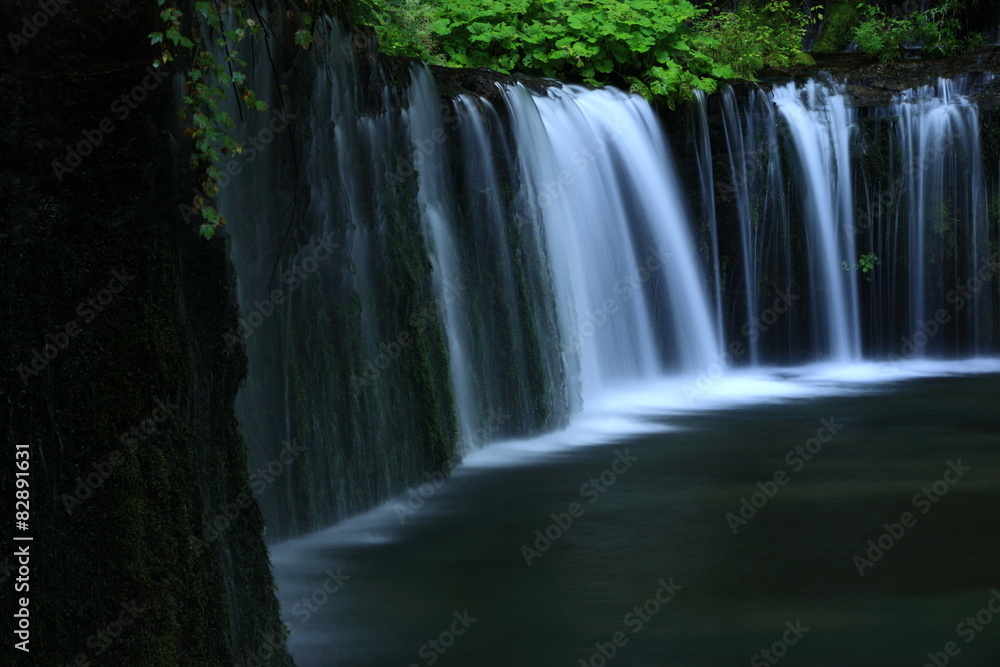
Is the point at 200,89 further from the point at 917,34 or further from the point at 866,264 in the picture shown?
the point at 917,34

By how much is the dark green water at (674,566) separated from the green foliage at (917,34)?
8565 millimetres

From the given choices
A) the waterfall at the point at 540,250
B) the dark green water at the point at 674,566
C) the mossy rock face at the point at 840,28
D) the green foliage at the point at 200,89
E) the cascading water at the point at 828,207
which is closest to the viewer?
the green foliage at the point at 200,89

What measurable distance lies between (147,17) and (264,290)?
257cm

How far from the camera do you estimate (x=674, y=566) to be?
645 centimetres

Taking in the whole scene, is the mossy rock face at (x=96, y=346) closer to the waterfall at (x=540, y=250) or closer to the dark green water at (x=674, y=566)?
the waterfall at (x=540, y=250)

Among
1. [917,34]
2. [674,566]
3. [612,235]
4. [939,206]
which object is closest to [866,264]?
[939,206]

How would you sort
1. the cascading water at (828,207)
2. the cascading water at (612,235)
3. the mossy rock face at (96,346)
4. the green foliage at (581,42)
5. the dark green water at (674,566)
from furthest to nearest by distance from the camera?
the cascading water at (828,207) → the green foliage at (581,42) → the cascading water at (612,235) → the dark green water at (674,566) → the mossy rock face at (96,346)

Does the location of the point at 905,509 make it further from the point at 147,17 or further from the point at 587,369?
the point at 147,17

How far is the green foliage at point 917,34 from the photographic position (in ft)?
54.4

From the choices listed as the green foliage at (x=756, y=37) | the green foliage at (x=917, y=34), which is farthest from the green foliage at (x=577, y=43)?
the green foliage at (x=917, y=34)

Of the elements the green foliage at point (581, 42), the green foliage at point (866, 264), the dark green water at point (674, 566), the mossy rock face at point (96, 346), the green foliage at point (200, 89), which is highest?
the green foliage at point (581, 42)

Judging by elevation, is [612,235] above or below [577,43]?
below

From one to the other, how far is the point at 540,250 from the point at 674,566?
180 inches

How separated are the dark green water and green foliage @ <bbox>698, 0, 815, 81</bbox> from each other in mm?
7153
